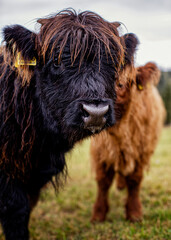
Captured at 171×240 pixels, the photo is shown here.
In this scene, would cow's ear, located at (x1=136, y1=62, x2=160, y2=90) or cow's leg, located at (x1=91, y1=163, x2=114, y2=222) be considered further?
cow's leg, located at (x1=91, y1=163, x2=114, y2=222)

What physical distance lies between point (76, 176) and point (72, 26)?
13.1 ft

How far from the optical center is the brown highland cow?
3.24 meters

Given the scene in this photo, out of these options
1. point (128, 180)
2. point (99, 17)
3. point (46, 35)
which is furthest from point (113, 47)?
point (128, 180)

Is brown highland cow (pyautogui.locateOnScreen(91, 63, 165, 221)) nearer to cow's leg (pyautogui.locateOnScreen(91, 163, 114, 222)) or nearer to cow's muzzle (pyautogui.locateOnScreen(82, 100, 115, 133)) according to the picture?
cow's leg (pyautogui.locateOnScreen(91, 163, 114, 222))

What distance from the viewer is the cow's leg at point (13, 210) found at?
7.84ft

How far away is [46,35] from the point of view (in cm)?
229

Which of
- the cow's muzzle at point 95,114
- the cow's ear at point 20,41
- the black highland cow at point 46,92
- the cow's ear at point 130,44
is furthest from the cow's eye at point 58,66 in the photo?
the cow's ear at point 130,44

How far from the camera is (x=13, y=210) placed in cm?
243

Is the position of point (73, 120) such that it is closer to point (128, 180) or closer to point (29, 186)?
point (29, 186)

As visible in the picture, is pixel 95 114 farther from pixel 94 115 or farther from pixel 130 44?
pixel 130 44

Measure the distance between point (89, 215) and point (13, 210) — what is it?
5.65 feet

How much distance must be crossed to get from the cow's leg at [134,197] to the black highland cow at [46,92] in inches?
59.0

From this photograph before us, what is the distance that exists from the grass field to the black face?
2.17 ft

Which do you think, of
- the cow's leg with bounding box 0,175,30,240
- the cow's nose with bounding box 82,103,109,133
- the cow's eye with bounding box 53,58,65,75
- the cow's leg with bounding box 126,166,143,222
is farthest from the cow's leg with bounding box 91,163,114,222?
the cow's eye with bounding box 53,58,65,75
